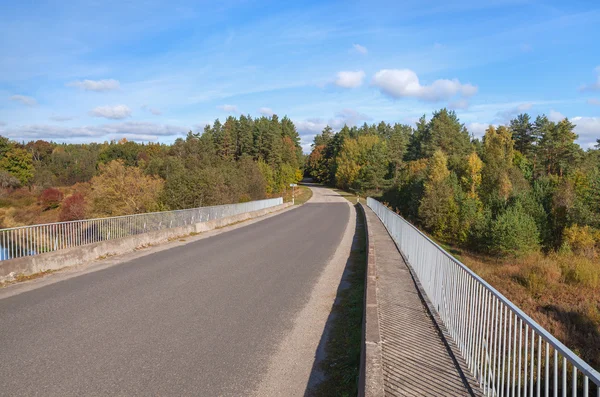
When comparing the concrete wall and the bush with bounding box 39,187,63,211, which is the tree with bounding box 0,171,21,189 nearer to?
the bush with bounding box 39,187,63,211

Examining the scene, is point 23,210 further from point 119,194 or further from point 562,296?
point 562,296

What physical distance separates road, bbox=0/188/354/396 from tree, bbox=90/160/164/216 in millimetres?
28290

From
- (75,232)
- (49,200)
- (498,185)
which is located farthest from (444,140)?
(75,232)

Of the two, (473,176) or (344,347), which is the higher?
(473,176)

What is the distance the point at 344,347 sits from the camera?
589cm

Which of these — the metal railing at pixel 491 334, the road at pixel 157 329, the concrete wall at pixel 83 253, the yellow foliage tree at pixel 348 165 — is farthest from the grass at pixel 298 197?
the metal railing at pixel 491 334

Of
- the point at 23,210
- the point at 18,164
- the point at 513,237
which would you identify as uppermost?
the point at 18,164

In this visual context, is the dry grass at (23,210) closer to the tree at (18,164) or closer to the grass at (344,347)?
the tree at (18,164)

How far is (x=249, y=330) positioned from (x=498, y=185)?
5797cm

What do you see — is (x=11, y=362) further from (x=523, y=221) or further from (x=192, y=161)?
(x=192, y=161)

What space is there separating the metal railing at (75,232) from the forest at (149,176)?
59.5 ft

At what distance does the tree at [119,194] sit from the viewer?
37469 mm

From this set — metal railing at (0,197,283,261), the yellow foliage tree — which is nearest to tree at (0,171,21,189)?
metal railing at (0,197,283,261)

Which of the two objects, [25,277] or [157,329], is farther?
[25,277]
